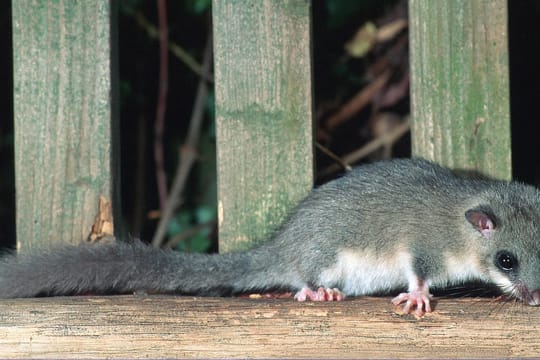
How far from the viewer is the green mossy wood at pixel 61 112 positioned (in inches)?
141

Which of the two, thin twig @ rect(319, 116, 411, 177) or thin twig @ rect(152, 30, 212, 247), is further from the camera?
thin twig @ rect(319, 116, 411, 177)

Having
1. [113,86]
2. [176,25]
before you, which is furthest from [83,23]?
[176,25]

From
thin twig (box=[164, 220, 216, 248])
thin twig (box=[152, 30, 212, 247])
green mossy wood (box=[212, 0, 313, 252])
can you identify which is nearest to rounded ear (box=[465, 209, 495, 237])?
green mossy wood (box=[212, 0, 313, 252])

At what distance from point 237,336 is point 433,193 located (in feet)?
3.83

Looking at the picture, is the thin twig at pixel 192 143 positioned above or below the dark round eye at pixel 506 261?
above

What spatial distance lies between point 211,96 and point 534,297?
8.58ft

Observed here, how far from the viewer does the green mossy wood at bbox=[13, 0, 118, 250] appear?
3.59 meters

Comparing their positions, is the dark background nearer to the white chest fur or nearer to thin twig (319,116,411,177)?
thin twig (319,116,411,177)

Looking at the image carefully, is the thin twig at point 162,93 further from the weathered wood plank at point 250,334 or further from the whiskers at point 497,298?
the weathered wood plank at point 250,334

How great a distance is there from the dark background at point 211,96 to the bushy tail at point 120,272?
1561mm

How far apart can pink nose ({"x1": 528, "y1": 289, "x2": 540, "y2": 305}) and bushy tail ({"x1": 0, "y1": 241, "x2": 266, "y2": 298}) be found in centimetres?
100

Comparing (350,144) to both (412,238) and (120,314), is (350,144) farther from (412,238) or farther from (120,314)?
(120,314)

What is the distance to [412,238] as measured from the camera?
153 inches

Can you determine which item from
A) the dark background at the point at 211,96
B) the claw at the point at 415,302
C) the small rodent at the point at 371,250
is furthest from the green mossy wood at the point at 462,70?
the dark background at the point at 211,96
